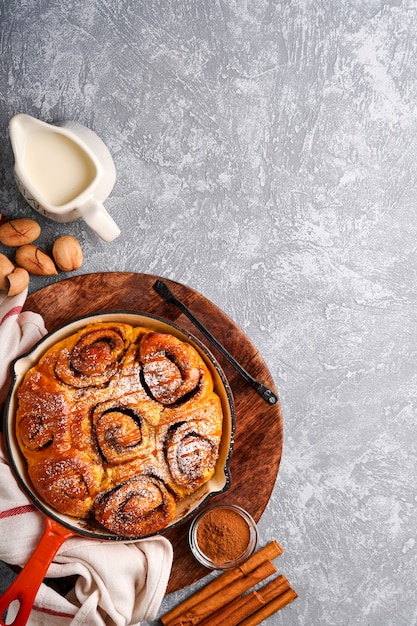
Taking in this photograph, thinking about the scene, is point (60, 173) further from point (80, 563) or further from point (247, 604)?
point (247, 604)

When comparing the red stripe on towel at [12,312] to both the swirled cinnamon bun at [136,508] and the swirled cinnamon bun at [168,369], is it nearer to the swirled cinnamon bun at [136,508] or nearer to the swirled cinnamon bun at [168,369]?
the swirled cinnamon bun at [168,369]

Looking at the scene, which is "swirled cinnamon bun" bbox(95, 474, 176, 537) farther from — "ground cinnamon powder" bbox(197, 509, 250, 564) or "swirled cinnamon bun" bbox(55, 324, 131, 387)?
"swirled cinnamon bun" bbox(55, 324, 131, 387)

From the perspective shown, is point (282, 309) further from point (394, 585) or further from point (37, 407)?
point (394, 585)

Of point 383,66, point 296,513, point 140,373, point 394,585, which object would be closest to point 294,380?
point 296,513

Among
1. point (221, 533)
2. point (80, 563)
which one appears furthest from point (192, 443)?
point (80, 563)

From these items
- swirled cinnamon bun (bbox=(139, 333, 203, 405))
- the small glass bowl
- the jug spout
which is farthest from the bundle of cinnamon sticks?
the jug spout

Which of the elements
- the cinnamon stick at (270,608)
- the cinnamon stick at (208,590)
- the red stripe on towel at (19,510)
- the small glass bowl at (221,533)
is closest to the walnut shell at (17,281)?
the red stripe on towel at (19,510)
